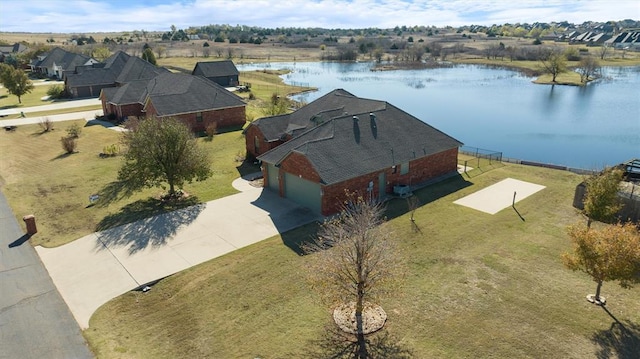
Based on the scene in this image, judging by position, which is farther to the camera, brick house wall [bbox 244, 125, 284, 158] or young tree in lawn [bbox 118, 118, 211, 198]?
brick house wall [bbox 244, 125, 284, 158]

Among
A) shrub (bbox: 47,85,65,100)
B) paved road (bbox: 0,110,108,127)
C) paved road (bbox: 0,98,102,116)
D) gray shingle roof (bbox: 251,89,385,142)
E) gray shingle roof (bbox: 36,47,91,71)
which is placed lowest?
paved road (bbox: 0,110,108,127)

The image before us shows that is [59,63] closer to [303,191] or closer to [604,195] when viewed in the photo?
[303,191]

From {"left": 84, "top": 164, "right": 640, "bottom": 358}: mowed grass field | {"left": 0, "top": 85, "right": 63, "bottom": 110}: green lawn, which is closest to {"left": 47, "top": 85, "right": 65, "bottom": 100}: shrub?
{"left": 0, "top": 85, "right": 63, "bottom": 110}: green lawn

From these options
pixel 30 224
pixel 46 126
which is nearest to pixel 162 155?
pixel 30 224

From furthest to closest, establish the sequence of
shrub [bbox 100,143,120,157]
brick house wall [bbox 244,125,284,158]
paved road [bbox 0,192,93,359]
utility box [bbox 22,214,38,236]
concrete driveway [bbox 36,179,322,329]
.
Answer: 1. shrub [bbox 100,143,120,157]
2. brick house wall [bbox 244,125,284,158]
3. utility box [bbox 22,214,38,236]
4. concrete driveway [bbox 36,179,322,329]
5. paved road [bbox 0,192,93,359]

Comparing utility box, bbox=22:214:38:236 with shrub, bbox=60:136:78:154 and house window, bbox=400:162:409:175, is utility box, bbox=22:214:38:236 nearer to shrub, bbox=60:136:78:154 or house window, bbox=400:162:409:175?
shrub, bbox=60:136:78:154

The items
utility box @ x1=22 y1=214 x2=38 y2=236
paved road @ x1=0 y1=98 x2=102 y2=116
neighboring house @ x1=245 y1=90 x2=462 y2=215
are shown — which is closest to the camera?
utility box @ x1=22 y1=214 x2=38 y2=236
